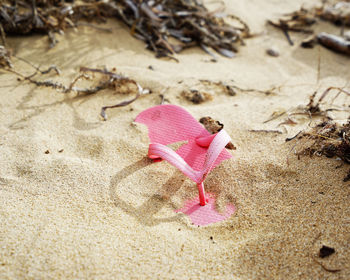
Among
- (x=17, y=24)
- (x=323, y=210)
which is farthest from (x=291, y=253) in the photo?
(x=17, y=24)

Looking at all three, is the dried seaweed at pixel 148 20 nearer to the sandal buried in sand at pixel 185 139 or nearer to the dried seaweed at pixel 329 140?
the sandal buried in sand at pixel 185 139

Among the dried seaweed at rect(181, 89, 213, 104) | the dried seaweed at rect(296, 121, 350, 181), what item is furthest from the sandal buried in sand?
the dried seaweed at rect(296, 121, 350, 181)

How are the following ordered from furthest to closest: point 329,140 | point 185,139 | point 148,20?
point 148,20 < point 185,139 < point 329,140

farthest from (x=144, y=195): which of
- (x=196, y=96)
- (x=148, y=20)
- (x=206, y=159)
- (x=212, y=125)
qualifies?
(x=148, y=20)

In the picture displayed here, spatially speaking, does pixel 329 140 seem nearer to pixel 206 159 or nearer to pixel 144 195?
pixel 206 159

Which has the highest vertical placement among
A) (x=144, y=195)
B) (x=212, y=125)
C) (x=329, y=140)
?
(x=329, y=140)

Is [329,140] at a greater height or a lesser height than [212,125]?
greater

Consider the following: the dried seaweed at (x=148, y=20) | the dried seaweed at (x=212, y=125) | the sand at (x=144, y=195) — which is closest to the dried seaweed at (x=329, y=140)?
the sand at (x=144, y=195)
